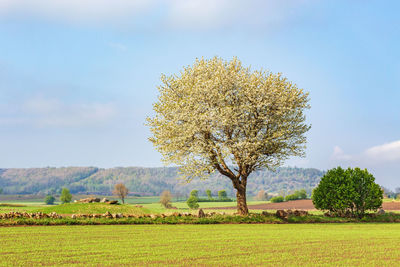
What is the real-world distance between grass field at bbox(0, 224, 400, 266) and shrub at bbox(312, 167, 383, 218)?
51.4 ft

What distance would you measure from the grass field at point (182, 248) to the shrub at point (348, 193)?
51.4 ft

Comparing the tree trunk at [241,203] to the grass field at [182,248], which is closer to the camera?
the grass field at [182,248]

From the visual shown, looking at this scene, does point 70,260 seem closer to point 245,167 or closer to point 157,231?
point 157,231

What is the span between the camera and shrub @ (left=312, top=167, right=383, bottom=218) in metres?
41.1

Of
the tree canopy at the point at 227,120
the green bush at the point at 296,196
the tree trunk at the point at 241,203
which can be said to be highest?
the tree canopy at the point at 227,120

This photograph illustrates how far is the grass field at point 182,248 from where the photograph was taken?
50.4 ft

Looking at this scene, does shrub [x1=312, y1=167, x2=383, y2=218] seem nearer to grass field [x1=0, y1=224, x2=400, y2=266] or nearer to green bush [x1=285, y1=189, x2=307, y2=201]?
grass field [x1=0, y1=224, x2=400, y2=266]

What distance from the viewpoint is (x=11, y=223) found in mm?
26625


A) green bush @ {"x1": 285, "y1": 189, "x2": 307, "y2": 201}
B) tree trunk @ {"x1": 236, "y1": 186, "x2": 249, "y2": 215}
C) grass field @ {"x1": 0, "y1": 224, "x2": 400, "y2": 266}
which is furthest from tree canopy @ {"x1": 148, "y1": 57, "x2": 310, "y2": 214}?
green bush @ {"x1": 285, "y1": 189, "x2": 307, "y2": 201}

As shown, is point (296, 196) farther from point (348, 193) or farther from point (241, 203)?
point (241, 203)

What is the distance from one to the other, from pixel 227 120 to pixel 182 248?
18835mm

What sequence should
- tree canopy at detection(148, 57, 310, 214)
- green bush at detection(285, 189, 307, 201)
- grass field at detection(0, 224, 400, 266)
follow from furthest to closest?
green bush at detection(285, 189, 307, 201) < tree canopy at detection(148, 57, 310, 214) < grass field at detection(0, 224, 400, 266)

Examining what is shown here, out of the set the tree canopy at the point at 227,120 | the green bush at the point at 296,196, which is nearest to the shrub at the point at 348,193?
the tree canopy at the point at 227,120

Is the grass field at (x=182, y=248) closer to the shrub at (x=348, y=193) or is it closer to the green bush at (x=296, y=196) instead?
the shrub at (x=348, y=193)
